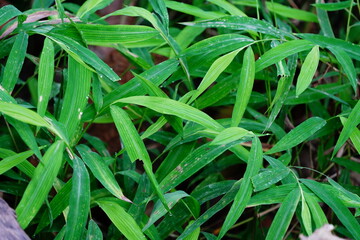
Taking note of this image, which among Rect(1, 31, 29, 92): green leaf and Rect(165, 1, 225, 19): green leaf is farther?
Rect(165, 1, 225, 19): green leaf

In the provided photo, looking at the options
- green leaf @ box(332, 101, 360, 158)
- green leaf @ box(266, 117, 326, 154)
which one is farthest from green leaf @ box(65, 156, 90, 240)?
green leaf @ box(332, 101, 360, 158)

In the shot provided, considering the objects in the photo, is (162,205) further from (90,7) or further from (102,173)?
(90,7)

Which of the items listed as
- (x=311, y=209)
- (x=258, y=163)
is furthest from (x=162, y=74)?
(x=311, y=209)

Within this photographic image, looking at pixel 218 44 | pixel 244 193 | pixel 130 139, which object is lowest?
pixel 244 193

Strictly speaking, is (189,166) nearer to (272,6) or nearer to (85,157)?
(85,157)

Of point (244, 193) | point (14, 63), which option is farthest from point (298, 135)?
point (14, 63)

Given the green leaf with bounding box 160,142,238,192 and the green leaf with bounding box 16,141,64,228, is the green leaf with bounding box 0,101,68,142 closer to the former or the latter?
the green leaf with bounding box 16,141,64,228
